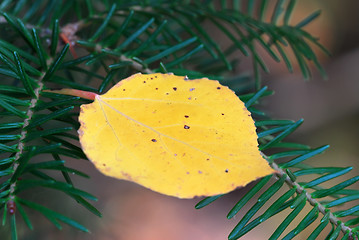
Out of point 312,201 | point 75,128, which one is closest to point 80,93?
point 75,128

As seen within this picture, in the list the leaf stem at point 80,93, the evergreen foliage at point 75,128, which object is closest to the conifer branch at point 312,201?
the evergreen foliage at point 75,128

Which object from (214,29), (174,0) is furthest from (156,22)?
(214,29)

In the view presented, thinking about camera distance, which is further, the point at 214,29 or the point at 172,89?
the point at 214,29

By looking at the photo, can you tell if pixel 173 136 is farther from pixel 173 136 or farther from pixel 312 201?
pixel 312 201

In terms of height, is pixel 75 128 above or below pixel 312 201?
above

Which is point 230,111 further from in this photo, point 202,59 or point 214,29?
point 214,29

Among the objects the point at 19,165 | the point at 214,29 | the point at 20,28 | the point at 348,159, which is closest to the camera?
the point at 19,165

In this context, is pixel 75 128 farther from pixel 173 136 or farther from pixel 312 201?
pixel 312 201

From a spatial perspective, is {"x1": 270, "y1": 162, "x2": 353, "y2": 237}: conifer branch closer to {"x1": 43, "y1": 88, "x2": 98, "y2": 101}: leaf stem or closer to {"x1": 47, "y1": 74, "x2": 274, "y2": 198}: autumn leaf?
{"x1": 47, "y1": 74, "x2": 274, "y2": 198}: autumn leaf

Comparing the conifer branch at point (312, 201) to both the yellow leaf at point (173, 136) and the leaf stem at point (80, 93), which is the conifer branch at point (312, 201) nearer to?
the yellow leaf at point (173, 136)
